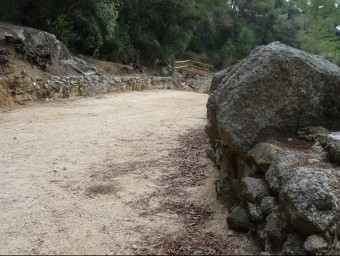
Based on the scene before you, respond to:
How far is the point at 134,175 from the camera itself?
4719mm

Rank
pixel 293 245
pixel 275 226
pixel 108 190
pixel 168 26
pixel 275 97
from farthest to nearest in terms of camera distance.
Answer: pixel 168 26, pixel 108 190, pixel 275 97, pixel 275 226, pixel 293 245

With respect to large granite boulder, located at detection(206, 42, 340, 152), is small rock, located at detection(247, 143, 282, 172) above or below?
below

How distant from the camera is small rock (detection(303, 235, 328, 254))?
225 centimetres

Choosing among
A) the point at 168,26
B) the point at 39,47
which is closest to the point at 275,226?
the point at 39,47

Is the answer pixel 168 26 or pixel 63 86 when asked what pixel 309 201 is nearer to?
pixel 63 86

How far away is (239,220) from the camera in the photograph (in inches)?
121

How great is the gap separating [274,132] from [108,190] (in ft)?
6.42

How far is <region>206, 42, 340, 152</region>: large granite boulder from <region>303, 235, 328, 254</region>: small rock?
45.0 inches

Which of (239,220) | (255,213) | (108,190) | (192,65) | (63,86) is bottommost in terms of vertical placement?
(192,65)

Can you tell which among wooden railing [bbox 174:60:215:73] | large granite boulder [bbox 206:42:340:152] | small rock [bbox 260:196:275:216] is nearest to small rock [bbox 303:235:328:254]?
small rock [bbox 260:196:275:216]

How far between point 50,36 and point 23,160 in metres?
8.34

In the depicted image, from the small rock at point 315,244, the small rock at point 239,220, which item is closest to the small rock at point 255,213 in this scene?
the small rock at point 239,220

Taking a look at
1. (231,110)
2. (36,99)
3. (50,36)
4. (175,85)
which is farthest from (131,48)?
(231,110)

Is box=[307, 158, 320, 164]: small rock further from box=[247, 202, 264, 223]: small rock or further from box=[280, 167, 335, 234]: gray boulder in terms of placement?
box=[247, 202, 264, 223]: small rock
